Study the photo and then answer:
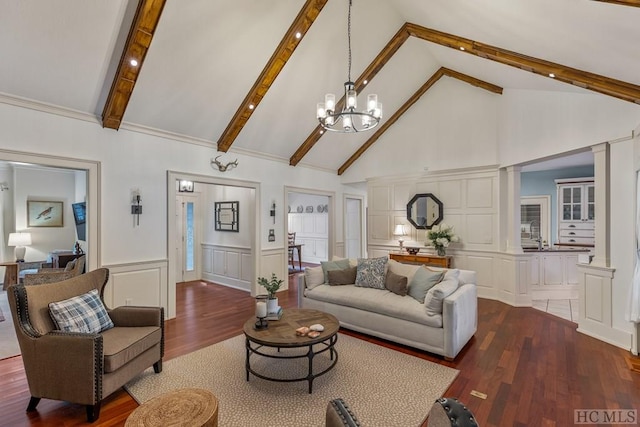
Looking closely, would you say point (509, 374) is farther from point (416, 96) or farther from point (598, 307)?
point (416, 96)

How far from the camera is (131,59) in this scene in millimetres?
3338

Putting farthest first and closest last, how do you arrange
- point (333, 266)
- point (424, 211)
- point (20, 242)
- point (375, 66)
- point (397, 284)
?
point (424, 211) < point (20, 242) < point (375, 66) < point (333, 266) < point (397, 284)

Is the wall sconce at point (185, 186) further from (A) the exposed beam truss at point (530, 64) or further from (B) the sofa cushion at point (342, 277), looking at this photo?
(A) the exposed beam truss at point (530, 64)

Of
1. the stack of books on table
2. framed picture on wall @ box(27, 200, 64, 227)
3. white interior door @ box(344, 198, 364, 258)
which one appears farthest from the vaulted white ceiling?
framed picture on wall @ box(27, 200, 64, 227)

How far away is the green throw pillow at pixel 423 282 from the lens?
3691 millimetres

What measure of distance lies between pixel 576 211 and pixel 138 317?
368 inches

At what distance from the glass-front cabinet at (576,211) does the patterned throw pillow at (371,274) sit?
19.9 ft

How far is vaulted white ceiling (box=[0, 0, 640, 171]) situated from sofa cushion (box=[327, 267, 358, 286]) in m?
2.94

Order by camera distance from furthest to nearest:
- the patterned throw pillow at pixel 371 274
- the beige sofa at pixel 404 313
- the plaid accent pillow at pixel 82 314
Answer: the patterned throw pillow at pixel 371 274, the beige sofa at pixel 404 313, the plaid accent pillow at pixel 82 314

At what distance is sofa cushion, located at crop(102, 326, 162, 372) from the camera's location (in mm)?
2410

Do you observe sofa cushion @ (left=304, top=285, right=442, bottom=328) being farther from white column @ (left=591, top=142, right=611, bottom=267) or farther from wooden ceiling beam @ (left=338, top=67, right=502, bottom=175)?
wooden ceiling beam @ (left=338, top=67, right=502, bottom=175)

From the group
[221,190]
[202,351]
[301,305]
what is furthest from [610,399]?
[221,190]

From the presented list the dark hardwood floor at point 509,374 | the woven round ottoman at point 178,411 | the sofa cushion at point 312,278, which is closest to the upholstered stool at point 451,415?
the woven round ottoman at point 178,411

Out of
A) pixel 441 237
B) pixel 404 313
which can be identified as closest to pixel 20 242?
pixel 404 313
